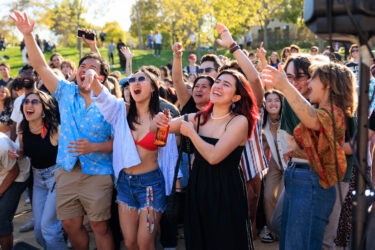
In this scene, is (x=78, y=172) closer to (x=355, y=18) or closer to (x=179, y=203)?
(x=179, y=203)

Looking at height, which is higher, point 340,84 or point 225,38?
point 225,38

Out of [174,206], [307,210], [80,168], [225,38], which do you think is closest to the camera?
[307,210]

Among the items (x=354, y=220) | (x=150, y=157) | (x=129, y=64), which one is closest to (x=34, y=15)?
(x=129, y=64)

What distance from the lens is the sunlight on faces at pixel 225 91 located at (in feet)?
9.54

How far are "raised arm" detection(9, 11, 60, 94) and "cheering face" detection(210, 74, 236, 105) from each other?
70.9 inches

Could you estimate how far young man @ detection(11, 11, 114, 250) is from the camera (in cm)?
354

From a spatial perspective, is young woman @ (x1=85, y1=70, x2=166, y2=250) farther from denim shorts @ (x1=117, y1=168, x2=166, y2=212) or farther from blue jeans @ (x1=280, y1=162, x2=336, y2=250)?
blue jeans @ (x1=280, y1=162, x2=336, y2=250)

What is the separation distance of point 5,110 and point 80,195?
323 cm

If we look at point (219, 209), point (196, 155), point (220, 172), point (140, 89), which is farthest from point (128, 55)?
point (219, 209)

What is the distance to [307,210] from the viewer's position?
8.25ft

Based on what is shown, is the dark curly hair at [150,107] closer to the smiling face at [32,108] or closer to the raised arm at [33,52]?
the raised arm at [33,52]

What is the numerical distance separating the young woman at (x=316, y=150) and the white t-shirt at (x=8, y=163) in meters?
3.16

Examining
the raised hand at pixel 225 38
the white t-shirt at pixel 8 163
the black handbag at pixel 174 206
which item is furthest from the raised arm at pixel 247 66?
the white t-shirt at pixel 8 163

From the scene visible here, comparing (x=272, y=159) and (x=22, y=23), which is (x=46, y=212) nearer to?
(x=22, y=23)
